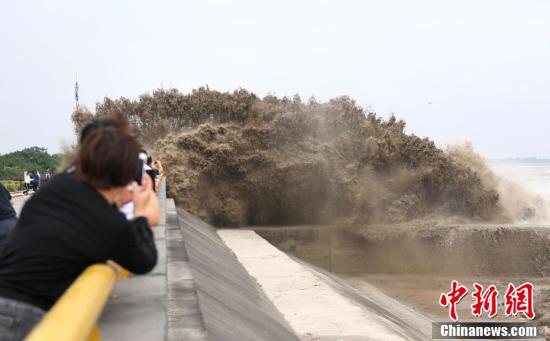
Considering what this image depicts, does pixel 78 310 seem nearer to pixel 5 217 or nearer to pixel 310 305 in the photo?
pixel 5 217

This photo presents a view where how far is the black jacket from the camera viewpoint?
1.82 metres

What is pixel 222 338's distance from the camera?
3604mm

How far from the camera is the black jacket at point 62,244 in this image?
1822mm

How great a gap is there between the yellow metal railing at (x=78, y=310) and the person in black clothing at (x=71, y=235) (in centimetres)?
9

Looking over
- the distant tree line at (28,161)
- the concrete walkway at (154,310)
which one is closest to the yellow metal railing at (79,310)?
the concrete walkway at (154,310)

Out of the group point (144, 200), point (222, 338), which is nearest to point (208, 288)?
point (222, 338)

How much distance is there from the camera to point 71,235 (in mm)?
1827

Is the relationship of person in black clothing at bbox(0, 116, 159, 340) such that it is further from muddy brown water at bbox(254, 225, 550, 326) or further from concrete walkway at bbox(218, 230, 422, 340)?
muddy brown water at bbox(254, 225, 550, 326)

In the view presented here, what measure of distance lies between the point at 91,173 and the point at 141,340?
883 millimetres

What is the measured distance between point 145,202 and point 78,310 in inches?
29.4

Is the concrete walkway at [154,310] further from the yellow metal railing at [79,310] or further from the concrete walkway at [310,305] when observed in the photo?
the concrete walkway at [310,305]

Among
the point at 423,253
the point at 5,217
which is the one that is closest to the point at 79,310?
the point at 5,217

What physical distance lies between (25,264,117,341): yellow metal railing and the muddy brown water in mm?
11656

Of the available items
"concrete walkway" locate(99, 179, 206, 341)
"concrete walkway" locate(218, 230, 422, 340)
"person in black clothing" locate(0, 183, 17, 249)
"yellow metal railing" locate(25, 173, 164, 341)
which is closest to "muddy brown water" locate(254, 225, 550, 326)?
"concrete walkway" locate(218, 230, 422, 340)
